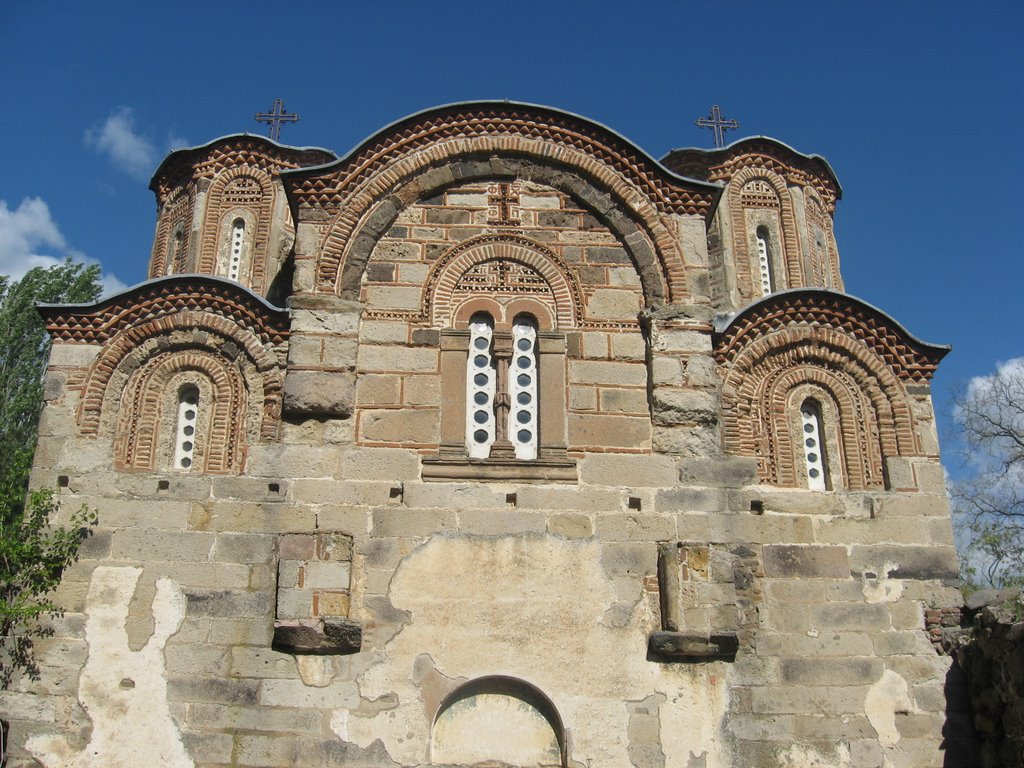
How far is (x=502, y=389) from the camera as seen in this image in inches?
356

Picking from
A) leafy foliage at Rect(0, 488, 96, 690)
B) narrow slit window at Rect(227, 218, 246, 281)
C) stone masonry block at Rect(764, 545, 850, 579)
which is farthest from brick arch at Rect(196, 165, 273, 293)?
stone masonry block at Rect(764, 545, 850, 579)

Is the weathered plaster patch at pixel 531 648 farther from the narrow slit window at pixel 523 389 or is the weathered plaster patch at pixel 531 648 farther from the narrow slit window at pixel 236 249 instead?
the narrow slit window at pixel 236 249

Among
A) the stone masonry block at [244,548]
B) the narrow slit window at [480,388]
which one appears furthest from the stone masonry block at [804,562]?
the stone masonry block at [244,548]

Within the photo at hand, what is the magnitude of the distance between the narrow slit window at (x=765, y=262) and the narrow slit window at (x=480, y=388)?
5407 mm

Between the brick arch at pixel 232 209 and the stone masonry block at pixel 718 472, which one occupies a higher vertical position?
the brick arch at pixel 232 209

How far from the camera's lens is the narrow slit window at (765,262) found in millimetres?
13227

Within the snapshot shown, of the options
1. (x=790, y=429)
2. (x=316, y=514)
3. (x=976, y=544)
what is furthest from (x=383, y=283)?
(x=976, y=544)

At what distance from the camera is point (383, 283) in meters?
9.45

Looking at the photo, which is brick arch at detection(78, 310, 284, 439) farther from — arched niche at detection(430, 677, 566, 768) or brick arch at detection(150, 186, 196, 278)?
brick arch at detection(150, 186, 196, 278)

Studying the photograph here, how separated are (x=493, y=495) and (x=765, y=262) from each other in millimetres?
6734

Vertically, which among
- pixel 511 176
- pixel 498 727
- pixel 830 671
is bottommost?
pixel 498 727

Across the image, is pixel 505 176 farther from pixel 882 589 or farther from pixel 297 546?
pixel 882 589

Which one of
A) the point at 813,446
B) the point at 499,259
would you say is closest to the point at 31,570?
the point at 499,259

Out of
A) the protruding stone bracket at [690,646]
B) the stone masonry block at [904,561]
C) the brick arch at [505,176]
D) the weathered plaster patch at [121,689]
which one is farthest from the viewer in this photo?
the brick arch at [505,176]
